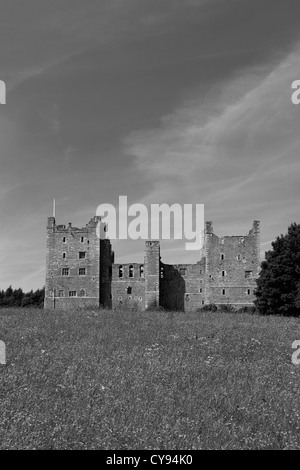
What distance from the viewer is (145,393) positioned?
8.92 meters

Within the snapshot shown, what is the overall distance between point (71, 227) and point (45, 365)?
85.8 m

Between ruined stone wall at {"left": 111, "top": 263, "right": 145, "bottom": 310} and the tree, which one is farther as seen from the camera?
ruined stone wall at {"left": 111, "top": 263, "right": 145, "bottom": 310}

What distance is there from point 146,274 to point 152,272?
1.20 metres

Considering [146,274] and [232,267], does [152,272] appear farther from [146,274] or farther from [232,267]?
[232,267]

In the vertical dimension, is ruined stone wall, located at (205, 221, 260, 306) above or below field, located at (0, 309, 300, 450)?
above

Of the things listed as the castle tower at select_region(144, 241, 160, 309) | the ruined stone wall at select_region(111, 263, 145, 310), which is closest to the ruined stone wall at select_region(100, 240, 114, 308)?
the ruined stone wall at select_region(111, 263, 145, 310)

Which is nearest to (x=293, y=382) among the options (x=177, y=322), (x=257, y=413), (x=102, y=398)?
(x=257, y=413)

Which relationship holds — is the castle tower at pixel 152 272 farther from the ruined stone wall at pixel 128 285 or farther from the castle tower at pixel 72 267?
the castle tower at pixel 72 267

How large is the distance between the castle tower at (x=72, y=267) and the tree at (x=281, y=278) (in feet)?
126

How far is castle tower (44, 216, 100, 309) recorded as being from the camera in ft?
305

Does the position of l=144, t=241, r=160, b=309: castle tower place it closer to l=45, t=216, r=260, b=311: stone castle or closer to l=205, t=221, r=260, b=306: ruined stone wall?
l=45, t=216, r=260, b=311: stone castle

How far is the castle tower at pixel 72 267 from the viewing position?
92875mm

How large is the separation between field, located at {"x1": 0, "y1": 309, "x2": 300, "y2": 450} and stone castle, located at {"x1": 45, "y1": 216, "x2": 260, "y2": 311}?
76.4m

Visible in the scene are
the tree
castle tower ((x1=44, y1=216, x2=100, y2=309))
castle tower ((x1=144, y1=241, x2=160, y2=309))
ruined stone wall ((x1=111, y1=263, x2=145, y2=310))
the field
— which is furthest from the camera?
ruined stone wall ((x1=111, y1=263, x2=145, y2=310))
